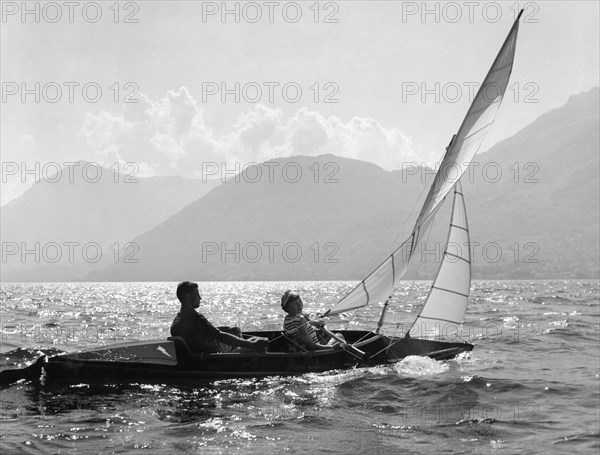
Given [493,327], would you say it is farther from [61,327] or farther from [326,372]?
[61,327]

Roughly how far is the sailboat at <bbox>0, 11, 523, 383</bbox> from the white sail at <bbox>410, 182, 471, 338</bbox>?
29 mm

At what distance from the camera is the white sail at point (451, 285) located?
58.7 feet

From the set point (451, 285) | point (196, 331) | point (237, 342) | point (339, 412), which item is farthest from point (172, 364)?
point (451, 285)

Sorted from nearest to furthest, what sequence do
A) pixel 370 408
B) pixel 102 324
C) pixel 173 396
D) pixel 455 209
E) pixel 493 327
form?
1. pixel 370 408
2. pixel 173 396
3. pixel 455 209
4. pixel 493 327
5. pixel 102 324

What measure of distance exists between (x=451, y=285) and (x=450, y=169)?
3432 millimetres

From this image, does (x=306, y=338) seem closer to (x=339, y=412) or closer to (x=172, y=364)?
(x=172, y=364)

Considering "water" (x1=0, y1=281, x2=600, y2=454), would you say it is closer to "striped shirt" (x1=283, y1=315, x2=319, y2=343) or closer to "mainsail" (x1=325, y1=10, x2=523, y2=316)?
"striped shirt" (x1=283, y1=315, x2=319, y2=343)

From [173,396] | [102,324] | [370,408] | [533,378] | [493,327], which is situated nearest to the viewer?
[370,408]

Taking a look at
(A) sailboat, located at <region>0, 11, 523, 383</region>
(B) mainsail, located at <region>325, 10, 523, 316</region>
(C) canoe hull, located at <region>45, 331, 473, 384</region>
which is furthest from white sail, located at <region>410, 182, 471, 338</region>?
(C) canoe hull, located at <region>45, 331, 473, 384</region>

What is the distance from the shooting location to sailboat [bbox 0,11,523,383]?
14859 mm

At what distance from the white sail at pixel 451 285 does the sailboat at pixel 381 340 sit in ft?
0.10

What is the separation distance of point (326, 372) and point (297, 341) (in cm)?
116

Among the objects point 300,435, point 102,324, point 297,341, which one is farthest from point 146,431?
point 102,324

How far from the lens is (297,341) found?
658 inches
